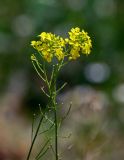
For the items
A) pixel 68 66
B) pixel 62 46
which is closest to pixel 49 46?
pixel 62 46

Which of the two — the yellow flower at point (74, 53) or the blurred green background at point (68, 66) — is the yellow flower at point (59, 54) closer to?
the yellow flower at point (74, 53)

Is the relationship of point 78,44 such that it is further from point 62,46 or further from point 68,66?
point 68,66

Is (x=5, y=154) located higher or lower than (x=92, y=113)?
lower

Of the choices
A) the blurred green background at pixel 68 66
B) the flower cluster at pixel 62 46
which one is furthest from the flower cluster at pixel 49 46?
the blurred green background at pixel 68 66

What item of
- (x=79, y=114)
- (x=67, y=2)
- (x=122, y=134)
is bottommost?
(x=122, y=134)

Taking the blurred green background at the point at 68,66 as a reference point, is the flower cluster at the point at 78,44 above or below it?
above

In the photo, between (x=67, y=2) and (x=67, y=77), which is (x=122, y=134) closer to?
(x=67, y=77)

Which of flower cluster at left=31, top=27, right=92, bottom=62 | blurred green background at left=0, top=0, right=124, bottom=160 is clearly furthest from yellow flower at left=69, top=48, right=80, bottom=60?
blurred green background at left=0, top=0, right=124, bottom=160

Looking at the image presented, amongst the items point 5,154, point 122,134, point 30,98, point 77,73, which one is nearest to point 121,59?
point 77,73
